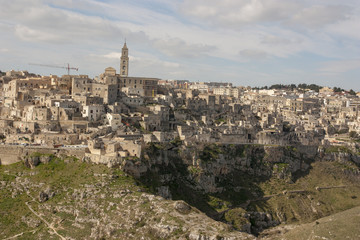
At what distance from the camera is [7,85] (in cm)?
8000

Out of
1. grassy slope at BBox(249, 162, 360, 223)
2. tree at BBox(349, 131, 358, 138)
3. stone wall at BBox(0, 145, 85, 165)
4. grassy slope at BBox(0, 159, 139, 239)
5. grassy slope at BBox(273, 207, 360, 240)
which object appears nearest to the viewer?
grassy slope at BBox(273, 207, 360, 240)

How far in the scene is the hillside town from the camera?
5681 cm

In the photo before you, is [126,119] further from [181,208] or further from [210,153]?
[181,208]

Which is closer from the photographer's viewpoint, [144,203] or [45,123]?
[144,203]

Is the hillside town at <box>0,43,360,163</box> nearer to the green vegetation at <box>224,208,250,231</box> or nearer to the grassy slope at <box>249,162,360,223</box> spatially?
the grassy slope at <box>249,162,360,223</box>

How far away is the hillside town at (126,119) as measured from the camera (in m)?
56.8

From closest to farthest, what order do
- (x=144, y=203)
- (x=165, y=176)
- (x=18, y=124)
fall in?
(x=144, y=203)
(x=165, y=176)
(x=18, y=124)

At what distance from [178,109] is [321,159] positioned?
28.2 metres

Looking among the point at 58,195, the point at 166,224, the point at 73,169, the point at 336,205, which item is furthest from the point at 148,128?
the point at 336,205

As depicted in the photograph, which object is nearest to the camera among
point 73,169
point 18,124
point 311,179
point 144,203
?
point 144,203

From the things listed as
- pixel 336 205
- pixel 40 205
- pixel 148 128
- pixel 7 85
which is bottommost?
pixel 336 205

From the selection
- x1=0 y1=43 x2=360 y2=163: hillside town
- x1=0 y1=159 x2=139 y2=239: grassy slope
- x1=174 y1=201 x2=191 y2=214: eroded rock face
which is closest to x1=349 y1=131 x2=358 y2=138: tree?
Answer: x1=0 y1=43 x2=360 y2=163: hillside town

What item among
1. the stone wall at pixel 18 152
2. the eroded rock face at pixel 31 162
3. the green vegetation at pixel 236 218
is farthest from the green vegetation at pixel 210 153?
the eroded rock face at pixel 31 162

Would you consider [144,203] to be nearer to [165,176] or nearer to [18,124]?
[165,176]
